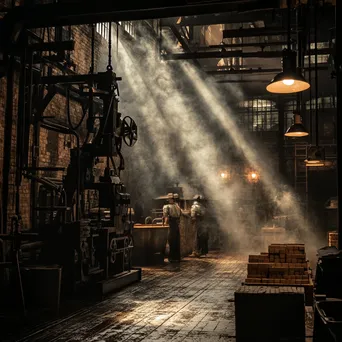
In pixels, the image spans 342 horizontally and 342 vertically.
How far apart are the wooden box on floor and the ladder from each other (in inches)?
663

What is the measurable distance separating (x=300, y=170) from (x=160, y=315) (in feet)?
50.7

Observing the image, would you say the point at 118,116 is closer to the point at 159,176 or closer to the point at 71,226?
the point at 71,226

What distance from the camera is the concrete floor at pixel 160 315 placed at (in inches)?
230

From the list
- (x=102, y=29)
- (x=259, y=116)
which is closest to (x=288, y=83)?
(x=102, y=29)

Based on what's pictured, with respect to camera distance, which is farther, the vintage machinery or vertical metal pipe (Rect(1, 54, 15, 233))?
vertical metal pipe (Rect(1, 54, 15, 233))

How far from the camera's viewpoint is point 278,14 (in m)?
12.1

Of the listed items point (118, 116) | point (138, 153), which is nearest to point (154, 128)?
point (138, 153)

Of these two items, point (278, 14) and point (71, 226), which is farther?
point (278, 14)

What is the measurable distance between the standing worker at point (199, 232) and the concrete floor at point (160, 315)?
531 cm

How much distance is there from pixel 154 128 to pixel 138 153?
1724 mm

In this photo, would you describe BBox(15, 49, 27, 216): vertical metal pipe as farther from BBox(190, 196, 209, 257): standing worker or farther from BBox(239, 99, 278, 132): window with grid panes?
BBox(239, 99, 278, 132): window with grid panes

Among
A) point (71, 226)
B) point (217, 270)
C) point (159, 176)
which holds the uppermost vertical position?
point (159, 176)

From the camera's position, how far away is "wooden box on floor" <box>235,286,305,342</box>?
4.70 meters

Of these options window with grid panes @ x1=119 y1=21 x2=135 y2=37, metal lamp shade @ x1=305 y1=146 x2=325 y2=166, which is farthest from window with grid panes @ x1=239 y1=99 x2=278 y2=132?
metal lamp shade @ x1=305 y1=146 x2=325 y2=166
